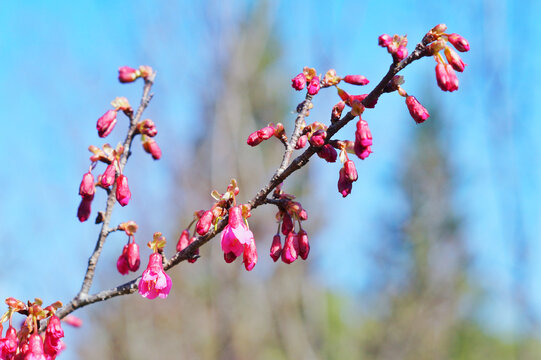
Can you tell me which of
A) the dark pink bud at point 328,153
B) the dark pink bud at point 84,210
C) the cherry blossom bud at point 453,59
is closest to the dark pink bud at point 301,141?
the dark pink bud at point 328,153

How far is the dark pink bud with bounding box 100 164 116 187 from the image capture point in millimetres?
1922

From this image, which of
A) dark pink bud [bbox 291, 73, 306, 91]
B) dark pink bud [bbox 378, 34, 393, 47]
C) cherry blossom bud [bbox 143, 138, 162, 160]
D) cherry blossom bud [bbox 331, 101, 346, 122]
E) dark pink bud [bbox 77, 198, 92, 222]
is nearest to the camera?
dark pink bud [bbox 378, 34, 393, 47]

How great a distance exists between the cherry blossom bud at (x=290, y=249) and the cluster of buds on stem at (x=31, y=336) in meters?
0.74

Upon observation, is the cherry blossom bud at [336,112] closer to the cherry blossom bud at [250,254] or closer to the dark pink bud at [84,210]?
the cherry blossom bud at [250,254]

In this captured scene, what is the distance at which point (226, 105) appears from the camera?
277 inches

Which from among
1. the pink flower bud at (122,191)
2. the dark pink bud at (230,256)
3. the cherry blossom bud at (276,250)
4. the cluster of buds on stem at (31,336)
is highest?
the pink flower bud at (122,191)

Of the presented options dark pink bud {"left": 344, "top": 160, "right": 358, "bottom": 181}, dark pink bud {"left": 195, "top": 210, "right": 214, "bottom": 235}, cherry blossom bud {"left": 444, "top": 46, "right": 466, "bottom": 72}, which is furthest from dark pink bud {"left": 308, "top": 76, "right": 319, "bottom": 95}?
dark pink bud {"left": 195, "top": 210, "right": 214, "bottom": 235}

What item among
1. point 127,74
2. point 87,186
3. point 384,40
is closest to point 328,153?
point 384,40

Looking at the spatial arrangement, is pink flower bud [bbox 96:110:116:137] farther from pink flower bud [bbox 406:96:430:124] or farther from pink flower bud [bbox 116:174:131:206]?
pink flower bud [bbox 406:96:430:124]

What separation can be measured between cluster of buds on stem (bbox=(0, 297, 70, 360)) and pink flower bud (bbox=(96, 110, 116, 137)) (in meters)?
0.69

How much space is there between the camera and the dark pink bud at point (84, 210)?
2.07m

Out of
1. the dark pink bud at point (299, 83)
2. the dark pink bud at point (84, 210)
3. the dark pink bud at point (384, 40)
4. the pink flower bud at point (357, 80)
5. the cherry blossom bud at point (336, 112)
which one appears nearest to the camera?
the dark pink bud at point (384, 40)

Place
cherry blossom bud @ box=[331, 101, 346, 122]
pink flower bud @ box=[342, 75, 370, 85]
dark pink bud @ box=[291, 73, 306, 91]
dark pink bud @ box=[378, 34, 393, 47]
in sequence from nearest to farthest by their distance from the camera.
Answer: dark pink bud @ box=[378, 34, 393, 47] < cherry blossom bud @ box=[331, 101, 346, 122] < dark pink bud @ box=[291, 73, 306, 91] < pink flower bud @ box=[342, 75, 370, 85]

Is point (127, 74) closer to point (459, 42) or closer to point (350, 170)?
point (350, 170)
